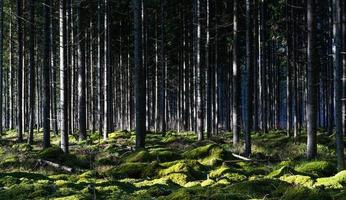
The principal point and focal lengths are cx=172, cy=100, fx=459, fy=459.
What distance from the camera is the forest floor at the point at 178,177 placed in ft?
23.6

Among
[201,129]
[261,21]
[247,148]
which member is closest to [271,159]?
[247,148]

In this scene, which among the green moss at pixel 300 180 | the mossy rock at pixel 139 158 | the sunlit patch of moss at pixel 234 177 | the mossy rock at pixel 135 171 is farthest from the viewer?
the mossy rock at pixel 139 158

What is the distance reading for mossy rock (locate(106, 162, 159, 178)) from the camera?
11.4 meters

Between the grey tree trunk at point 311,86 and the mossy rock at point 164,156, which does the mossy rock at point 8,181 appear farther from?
the grey tree trunk at point 311,86

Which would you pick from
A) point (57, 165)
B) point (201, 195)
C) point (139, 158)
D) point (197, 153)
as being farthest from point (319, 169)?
point (57, 165)

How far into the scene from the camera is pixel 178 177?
34.3ft

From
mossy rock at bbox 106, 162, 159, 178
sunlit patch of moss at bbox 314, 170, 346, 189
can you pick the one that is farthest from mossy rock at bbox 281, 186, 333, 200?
mossy rock at bbox 106, 162, 159, 178

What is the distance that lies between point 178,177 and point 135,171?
167 centimetres

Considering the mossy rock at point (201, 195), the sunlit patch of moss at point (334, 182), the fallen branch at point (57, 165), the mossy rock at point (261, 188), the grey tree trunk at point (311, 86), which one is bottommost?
the fallen branch at point (57, 165)

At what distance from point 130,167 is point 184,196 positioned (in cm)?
578

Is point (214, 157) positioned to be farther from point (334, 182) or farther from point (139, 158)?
point (334, 182)

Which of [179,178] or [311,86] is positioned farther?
Answer: [311,86]

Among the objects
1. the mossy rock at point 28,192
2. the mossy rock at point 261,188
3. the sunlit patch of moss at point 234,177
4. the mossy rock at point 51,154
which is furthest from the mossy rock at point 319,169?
the mossy rock at point 51,154

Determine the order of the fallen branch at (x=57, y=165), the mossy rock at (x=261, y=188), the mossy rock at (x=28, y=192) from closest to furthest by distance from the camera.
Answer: the mossy rock at (x=261, y=188) → the mossy rock at (x=28, y=192) → the fallen branch at (x=57, y=165)
